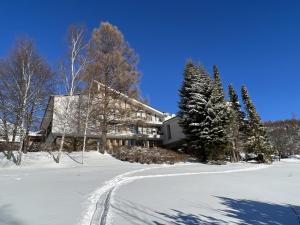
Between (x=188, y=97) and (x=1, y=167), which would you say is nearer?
(x=1, y=167)

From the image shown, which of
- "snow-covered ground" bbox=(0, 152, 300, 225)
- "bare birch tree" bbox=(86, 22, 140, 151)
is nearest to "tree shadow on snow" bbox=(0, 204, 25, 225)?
"snow-covered ground" bbox=(0, 152, 300, 225)

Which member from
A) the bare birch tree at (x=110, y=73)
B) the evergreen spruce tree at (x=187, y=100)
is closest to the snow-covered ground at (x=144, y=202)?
the bare birch tree at (x=110, y=73)

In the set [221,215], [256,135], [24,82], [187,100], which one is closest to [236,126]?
[256,135]

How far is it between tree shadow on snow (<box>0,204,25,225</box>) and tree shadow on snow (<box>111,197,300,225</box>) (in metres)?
2.58

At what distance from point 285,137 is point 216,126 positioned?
118 ft

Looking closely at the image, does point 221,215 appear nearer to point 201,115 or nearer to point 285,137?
point 201,115

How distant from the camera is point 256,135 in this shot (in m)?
35.8

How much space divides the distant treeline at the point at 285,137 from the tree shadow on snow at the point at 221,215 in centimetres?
5052

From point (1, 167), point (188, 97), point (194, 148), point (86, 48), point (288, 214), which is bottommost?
point (288, 214)

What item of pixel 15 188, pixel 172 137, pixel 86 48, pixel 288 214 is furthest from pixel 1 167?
pixel 172 137

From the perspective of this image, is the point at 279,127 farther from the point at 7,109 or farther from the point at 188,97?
the point at 7,109

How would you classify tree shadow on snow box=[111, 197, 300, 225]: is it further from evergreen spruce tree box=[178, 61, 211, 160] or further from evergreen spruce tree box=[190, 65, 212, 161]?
evergreen spruce tree box=[178, 61, 211, 160]

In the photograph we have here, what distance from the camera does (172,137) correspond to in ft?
136

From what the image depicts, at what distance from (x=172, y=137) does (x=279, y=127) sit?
30.6 m
